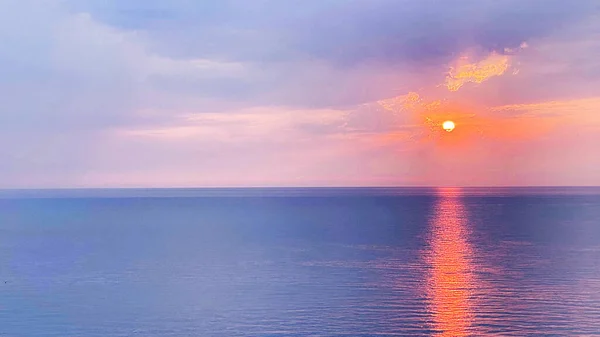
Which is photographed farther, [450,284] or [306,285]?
[450,284]

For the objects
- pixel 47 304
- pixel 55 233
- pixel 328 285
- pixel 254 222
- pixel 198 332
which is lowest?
pixel 198 332

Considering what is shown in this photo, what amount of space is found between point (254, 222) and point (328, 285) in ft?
283

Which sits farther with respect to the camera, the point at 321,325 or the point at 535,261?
the point at 535,261

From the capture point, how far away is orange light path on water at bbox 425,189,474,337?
4088 centimetres

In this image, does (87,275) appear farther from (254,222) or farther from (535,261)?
(254,222)

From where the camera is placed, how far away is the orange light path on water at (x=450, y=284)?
4088 cm

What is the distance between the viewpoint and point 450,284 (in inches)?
2170

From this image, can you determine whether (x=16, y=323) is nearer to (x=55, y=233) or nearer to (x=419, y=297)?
(x=419, y=297)

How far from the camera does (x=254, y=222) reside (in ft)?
458

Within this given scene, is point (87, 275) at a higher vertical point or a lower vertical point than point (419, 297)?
higher

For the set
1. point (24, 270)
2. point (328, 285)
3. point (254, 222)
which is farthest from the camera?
point (254, 222)

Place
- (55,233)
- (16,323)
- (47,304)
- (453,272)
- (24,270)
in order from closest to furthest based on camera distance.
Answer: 1. (16,323)
2. (47,304)
3. (453,272)
4. (24,270)
5. (55,233)

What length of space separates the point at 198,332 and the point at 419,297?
56.0ft

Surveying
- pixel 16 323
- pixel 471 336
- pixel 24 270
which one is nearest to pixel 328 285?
pixel 471 336
